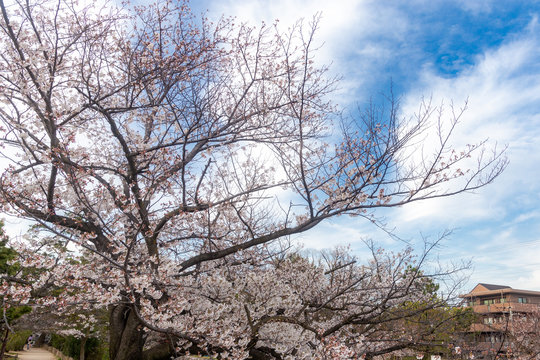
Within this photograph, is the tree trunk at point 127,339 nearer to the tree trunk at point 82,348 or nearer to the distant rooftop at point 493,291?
the tree trunk at point 82,348

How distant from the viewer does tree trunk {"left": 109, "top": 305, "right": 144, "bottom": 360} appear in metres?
7.56

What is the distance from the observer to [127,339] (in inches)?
301

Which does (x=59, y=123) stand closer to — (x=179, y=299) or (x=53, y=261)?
(x=53, y=261)

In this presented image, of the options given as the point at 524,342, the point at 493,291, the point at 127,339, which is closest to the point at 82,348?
the point at 127,339

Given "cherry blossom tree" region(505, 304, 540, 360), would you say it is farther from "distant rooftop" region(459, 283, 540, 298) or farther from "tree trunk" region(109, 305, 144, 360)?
"distant rooftop" region(459, 283, 540, 298)

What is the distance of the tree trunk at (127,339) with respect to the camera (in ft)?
24.8

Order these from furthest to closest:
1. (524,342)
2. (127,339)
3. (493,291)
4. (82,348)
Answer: (493,291) < (82,348) < (524,342) < (127,339)

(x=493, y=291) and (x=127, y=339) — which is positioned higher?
(x=493, y=291)

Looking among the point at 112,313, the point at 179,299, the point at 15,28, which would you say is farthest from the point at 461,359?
the point at 15,28

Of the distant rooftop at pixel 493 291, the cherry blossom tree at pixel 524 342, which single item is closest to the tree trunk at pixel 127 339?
the cherry blossom tree at pixel 524 342

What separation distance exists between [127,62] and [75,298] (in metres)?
4.94

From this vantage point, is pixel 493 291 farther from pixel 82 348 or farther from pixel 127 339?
pixel 127 339

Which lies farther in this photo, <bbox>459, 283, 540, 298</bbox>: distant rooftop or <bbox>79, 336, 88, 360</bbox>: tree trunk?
<bbox>459, 283, 540, 298</bbox>: distant rooftop

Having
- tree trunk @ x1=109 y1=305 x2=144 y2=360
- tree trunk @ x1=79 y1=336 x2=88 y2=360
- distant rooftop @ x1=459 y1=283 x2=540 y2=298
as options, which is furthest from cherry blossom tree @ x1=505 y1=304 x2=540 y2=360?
tree trunk @ x1=79 y1=336 x2=88 y2=360
